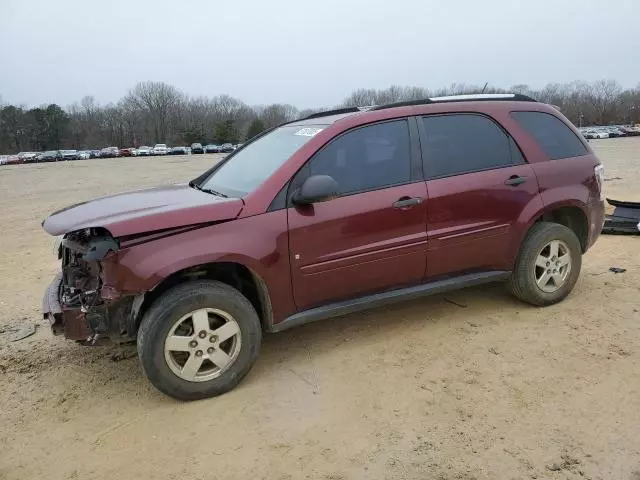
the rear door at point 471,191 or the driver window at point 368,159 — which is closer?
the driver window at point 368,159

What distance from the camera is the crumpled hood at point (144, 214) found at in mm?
3316

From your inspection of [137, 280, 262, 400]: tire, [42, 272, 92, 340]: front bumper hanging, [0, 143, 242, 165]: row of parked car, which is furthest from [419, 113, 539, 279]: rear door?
[0, 143, 242, 165]: row of parked car

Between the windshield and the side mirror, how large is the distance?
1.14 feet

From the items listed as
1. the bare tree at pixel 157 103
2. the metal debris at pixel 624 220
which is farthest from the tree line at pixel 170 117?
the metal debris at pixel 624 220

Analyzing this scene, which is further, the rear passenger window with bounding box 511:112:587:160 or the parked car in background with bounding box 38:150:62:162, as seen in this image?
the parked car in background with bounding box 38:150:62:162

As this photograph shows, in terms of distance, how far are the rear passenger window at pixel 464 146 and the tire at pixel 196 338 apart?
1.81 metres

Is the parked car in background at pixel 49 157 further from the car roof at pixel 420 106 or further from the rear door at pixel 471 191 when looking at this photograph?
the rear door at pixel 471 191

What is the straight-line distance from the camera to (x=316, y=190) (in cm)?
Answer: 359

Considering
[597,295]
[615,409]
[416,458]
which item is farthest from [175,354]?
[597,295]

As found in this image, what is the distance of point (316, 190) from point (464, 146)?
1509 mm

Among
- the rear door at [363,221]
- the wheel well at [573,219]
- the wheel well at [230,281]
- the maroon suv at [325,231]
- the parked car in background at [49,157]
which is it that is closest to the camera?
the maroon suv at [325,231]

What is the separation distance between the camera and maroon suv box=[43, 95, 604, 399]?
340 centimetres

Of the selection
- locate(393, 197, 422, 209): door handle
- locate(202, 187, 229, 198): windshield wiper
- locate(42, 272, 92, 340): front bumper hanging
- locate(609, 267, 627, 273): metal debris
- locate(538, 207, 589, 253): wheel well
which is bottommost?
locate(609, 267, 627, 273): metal debris

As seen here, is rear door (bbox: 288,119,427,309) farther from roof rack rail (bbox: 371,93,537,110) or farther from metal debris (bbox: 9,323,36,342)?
metal debris (bbox: 9,323,36,342)
